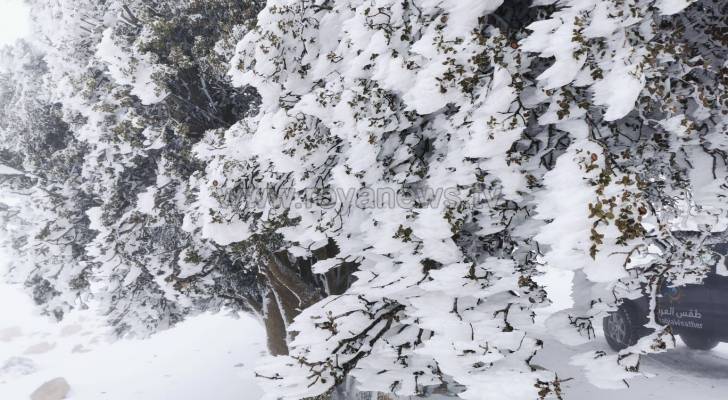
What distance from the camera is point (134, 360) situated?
1440 cm

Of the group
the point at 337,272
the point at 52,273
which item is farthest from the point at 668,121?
Result: the point at 52,273

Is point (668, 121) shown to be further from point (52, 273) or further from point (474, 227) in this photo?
point (52, 273)

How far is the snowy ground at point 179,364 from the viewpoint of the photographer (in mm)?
7562

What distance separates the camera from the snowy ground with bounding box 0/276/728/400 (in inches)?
298

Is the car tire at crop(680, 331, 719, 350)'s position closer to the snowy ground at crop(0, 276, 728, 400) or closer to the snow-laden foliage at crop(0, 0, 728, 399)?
the snowy ground at crop(0, 276, 728, 400)

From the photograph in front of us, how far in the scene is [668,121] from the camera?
2.83 meters

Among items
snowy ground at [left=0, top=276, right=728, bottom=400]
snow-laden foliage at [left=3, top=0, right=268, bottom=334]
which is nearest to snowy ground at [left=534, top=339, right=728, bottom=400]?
snowy ground at [left=0, top=276, right=728, bottom=400]

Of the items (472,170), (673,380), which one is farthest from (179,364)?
(472,170)

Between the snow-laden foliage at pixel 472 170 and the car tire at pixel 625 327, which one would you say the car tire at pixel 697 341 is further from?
the snow-laden foliage at pixel 472 170

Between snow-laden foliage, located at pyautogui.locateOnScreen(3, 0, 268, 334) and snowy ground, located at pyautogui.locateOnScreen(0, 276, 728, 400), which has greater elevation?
snow-laden foliage, located at pyautogui.locateOnScreen(3, 0, 268, 334)

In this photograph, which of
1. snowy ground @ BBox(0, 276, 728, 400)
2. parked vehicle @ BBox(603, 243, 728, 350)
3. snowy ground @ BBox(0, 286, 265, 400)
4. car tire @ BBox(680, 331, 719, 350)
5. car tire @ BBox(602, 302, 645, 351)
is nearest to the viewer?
parked vehicle @ BBox(603, 243, 728, 350)

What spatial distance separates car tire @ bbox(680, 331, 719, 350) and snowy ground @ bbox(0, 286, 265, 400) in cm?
919

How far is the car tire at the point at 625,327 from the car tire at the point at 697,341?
0.73 meters

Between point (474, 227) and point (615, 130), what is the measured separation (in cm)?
124
